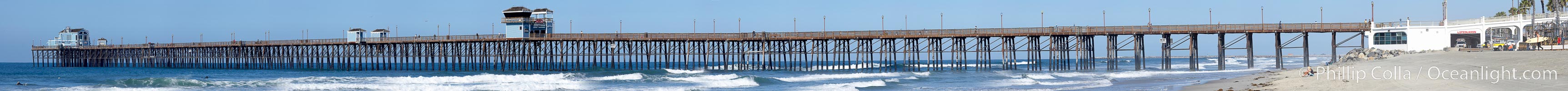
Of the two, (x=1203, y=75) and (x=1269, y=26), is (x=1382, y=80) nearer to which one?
(x=1203, y=75)

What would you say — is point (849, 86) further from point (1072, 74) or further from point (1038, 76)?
point (1072, 74)

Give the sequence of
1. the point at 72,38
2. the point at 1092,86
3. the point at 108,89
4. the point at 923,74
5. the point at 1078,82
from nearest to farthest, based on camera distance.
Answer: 1. the point at 1092,86
2. the point at 108,89
3. the point at 1078,82
4. the point at 923,74
5. the point at 72,38

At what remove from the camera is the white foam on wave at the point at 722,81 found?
35.8 metres

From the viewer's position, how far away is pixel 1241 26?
150 ft

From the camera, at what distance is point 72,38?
8675 cm

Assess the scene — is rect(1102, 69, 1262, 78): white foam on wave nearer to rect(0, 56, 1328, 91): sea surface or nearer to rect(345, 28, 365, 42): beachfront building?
→ rect(0, 56, 1328, 91): sea surface

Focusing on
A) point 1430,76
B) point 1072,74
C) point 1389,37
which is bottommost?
point 1072,74

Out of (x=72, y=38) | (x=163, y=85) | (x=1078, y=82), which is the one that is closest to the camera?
(x=1078, y=82)

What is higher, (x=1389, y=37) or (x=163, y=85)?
(x=1389, y=37)

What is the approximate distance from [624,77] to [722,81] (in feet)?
11.1

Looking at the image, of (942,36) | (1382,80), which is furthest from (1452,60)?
(942,36)

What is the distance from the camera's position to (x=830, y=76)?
1731 inches

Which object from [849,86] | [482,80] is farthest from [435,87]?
[849,86]

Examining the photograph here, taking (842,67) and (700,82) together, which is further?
(842,67)
